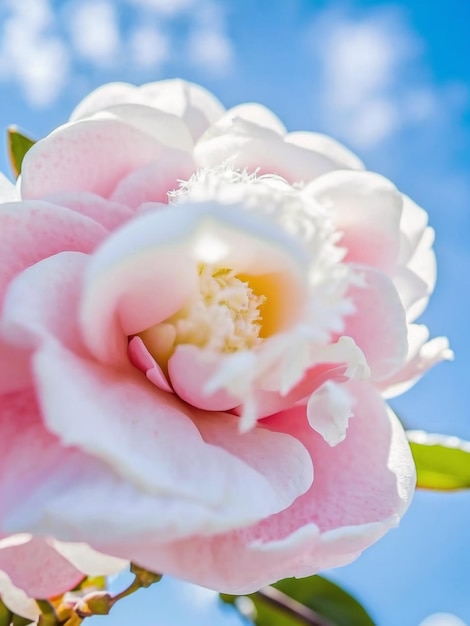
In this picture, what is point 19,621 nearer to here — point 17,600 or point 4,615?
point 4,615

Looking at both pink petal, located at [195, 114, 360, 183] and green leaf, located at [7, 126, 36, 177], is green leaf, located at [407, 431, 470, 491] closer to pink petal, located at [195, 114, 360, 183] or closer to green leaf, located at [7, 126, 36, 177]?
pink petal, located at [195, 114, 360, 183]

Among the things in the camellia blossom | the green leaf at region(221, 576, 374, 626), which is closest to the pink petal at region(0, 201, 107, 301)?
the camellia blossom

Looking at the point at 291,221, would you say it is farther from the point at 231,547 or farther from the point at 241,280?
the point at 231,547

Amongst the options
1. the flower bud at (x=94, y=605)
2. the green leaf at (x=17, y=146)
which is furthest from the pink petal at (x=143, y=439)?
the green leaf at (x=17, y=146)

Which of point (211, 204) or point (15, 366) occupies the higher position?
point (211, 204)

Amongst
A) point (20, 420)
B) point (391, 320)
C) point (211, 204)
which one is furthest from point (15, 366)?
point (391, 320)

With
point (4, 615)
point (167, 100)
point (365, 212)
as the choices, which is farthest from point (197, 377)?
point (4, 615)

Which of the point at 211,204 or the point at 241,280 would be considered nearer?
the point at 211,204
